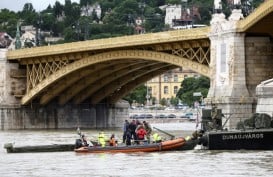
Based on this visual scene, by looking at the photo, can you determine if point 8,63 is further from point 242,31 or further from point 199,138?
point 199,138

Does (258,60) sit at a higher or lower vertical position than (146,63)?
lower

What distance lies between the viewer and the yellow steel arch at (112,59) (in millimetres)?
82250

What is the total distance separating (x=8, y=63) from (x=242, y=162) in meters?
63.7

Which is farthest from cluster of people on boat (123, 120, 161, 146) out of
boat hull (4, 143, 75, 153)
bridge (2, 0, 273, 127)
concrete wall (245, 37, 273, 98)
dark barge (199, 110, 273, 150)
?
concrete wall (245, 37, 273, 98)

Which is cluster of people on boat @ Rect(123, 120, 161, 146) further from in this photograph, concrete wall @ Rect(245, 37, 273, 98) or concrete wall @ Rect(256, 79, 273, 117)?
concrete wall @ Rect(245, 37, 273, 98)

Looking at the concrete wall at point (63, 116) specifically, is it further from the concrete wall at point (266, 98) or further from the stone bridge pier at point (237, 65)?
the concrete wall at point (266, 98)

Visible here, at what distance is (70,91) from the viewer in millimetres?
114188

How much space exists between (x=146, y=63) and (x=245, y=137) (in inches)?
1713

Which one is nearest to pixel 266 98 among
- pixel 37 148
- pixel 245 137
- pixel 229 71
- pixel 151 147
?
pixel 245 137

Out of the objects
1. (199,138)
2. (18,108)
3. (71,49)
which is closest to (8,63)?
(18,108)

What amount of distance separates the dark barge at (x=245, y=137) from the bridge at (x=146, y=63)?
1341 cm

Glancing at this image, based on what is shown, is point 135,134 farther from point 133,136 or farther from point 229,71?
point 229,71

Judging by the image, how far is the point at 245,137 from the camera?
58938 mm

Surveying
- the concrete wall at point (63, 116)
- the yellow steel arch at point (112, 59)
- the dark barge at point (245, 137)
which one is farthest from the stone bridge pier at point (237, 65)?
the concrete wall at point (63, 116)
